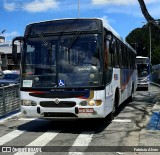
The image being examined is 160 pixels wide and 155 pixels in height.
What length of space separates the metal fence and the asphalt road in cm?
60

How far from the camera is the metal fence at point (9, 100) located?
14141 mm

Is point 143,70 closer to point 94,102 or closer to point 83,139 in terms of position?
point 94,102

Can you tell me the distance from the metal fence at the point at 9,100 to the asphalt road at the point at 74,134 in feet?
1.97

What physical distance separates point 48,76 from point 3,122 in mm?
3377

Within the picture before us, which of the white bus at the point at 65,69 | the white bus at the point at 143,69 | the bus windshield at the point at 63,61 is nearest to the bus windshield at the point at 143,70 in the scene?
the white bus at the point at 143,69

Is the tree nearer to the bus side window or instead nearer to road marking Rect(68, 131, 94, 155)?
the bus side window

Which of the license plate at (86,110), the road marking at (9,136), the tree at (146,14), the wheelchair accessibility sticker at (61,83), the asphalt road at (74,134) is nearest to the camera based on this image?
the asphalt road at (74,134)

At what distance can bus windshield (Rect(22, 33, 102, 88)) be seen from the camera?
1030 centimetres

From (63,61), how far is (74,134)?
196 centimetres

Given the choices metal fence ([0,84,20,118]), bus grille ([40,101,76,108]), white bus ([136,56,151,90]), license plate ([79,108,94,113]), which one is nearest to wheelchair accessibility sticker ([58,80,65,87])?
bus grille ([40,101,76,108])

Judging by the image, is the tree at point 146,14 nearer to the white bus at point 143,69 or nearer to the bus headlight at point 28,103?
the bus headlight at point 28,103

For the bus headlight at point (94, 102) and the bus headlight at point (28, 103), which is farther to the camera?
the bus headlight at point (28, 103)

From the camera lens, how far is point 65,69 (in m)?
10.4

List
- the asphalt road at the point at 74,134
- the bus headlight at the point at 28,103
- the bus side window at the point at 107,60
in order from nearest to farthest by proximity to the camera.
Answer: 1. the asphalt road at the point at 74,134
2. the bus headlight at the point at 28,103
3. the bus side window at the point at 107,60
